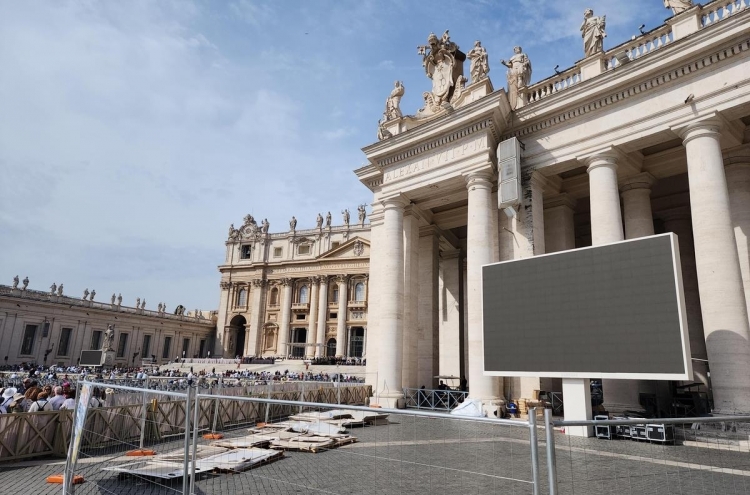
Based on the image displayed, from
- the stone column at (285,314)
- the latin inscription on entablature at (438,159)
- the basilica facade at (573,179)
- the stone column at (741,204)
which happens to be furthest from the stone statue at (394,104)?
the stone column at (285,314)

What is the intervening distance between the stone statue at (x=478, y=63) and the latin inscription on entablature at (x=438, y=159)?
3037 millimetres

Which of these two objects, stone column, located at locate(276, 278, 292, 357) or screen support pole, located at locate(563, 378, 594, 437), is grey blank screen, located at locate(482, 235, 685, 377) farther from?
stone column, located at locate(276, 278, 292, 357)

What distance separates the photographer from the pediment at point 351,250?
6481cm

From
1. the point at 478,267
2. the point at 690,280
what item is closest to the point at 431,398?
the point at 478,267

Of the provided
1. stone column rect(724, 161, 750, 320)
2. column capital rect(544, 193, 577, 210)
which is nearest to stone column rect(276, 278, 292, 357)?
column capital rect(544, 193, 577, 210)

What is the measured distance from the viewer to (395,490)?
6742 mm

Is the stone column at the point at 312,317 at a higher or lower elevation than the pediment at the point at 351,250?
lower

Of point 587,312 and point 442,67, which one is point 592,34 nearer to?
point 442,67

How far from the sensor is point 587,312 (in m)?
12.1

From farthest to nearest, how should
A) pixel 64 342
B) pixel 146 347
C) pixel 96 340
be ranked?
pixel 146 347
pixel 96 340
pixel 64 342

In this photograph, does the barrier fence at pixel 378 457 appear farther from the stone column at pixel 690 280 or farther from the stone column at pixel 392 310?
the stone column at pixel 690 280

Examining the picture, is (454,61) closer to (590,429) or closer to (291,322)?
(590,429)

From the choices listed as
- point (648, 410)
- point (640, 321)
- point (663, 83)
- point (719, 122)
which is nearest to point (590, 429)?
point (640, 321)

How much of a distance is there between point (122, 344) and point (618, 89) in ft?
208
